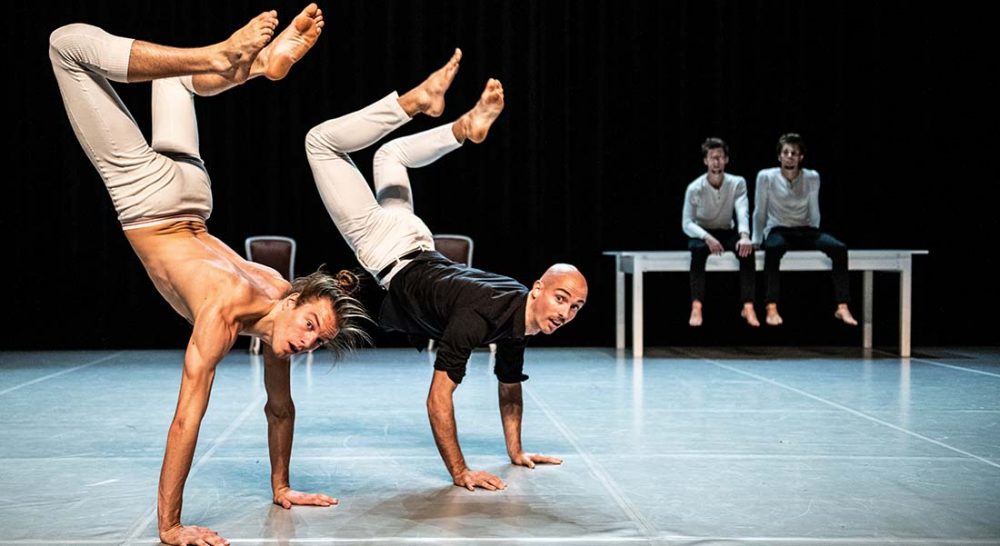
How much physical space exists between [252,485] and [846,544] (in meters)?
1.58

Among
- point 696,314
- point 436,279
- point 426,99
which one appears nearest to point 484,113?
point 426,99

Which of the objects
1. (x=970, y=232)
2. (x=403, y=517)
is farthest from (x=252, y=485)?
(x=970, y=232)

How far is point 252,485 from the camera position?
274 centimetres

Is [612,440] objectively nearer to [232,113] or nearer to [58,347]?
[232,113]

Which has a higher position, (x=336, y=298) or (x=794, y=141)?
(x=794, y=141)

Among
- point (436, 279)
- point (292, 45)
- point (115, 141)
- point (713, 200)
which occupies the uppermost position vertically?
point (292, 45)

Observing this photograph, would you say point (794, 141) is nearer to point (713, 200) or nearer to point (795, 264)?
point (713, 200)

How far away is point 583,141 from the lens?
24.2ft

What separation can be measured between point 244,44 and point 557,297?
1.01 m

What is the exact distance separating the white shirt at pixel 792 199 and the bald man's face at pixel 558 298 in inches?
169

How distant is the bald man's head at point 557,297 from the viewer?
2.56 meters

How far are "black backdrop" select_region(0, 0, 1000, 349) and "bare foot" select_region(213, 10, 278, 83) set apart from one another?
499 centimetres

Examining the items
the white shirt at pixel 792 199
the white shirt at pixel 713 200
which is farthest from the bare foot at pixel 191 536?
the white shirt at pixel 792 199

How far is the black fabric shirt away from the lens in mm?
2658
